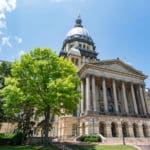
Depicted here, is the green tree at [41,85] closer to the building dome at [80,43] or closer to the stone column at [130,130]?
the stone column at [130,130]

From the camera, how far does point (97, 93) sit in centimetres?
4712

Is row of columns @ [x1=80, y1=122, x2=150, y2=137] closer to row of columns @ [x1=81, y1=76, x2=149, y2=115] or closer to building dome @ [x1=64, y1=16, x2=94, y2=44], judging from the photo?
row of columns @ [x1=81, y1=76, x2=149, y2=115]

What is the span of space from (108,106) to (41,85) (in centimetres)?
2767

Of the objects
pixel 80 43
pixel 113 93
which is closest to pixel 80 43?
pixel 80 43

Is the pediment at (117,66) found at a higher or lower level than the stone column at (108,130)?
higher

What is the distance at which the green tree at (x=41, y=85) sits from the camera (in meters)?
22.9

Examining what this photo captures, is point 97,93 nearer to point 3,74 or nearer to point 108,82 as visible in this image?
point 108,82

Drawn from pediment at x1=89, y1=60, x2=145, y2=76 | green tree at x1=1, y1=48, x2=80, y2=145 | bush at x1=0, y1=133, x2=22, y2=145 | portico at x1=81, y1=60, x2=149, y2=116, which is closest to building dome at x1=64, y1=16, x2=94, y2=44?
pediment at x1=89, y1=60, x2=145, y2=76

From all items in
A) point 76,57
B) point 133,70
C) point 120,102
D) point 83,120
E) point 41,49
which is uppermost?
point 76,57

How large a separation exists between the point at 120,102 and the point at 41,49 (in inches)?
1232

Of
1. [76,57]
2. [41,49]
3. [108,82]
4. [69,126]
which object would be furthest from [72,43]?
[41,49]

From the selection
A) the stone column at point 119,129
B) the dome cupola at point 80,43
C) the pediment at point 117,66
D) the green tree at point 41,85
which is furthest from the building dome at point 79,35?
the green tree at point 41,85

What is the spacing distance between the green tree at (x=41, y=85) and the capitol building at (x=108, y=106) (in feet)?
46.2

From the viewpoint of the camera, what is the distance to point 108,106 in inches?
1863
